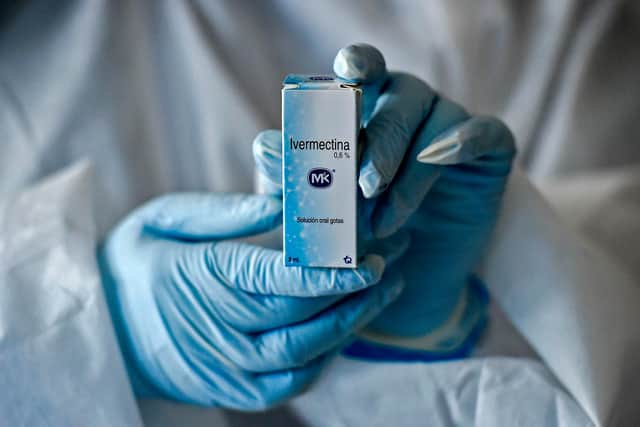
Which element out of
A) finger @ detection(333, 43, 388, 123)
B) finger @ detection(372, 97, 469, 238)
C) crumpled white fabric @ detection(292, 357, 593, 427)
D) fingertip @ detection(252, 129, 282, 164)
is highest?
finger @ detection(333, 43, 388, 123)

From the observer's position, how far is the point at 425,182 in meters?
0.68

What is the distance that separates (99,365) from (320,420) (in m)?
0.29

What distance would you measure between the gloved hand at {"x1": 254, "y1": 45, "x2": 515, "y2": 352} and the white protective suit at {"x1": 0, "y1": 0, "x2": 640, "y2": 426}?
0.07 meters

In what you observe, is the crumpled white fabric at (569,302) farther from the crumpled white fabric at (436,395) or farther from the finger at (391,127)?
the finger at (391,127)

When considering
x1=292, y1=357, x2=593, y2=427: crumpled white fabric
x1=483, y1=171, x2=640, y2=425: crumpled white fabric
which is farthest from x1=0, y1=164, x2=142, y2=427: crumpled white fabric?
x1=483, y1=171, x2=640, y2=425: crumpled white fabric

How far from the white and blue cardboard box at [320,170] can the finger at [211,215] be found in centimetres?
13

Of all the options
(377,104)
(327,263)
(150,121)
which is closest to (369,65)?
(377,104)

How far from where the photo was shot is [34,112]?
0.96 metres

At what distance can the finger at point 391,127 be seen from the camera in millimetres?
587

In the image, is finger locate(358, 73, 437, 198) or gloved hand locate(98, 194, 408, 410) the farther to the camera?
gloved hand locate(98, 194, 408, 410)

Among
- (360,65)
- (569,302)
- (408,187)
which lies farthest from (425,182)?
(569,302)

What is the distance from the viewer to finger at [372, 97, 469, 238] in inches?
25.6

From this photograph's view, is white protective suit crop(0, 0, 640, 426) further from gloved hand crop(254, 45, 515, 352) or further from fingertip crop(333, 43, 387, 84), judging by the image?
fingertip crop(333, 43, 387, 84)

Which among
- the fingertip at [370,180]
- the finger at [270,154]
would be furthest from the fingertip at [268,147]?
the fingertip at [370,180]
